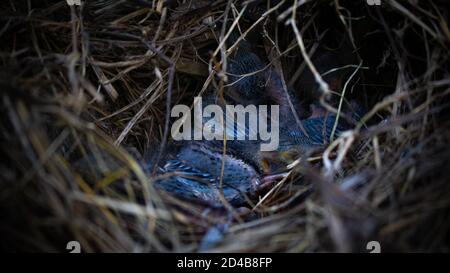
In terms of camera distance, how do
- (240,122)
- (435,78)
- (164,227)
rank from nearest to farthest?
(164,227) → (435,78) → (240,122)

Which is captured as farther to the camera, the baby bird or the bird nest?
the baby bird

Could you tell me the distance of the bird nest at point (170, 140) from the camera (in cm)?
79

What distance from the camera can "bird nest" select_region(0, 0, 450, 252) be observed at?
787 millimetres

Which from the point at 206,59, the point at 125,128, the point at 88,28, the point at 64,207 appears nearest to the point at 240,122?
the point at 206,59

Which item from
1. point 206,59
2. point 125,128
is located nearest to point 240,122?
point 206,59

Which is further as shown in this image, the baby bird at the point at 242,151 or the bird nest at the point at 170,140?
the baby bird at the point at 242,151

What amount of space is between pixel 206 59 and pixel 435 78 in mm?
889

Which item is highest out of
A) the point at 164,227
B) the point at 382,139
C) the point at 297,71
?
the point at 297,71

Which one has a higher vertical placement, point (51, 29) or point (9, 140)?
point (51, 29)

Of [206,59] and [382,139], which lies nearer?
[382,139]

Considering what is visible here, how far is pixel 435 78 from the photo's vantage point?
45.0 inches

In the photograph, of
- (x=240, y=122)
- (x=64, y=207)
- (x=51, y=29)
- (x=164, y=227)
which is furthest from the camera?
(x=240, y=122)

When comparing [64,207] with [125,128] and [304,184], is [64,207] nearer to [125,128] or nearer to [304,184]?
[125,128]

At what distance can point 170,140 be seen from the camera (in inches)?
58.9
